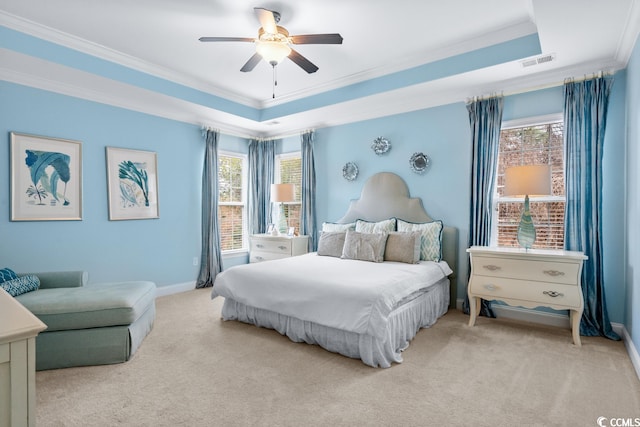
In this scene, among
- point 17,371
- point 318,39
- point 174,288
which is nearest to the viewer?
point 17,371

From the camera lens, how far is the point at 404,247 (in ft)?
12.2

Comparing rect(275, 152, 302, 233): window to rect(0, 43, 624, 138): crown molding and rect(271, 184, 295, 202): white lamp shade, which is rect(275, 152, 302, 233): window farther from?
rect(0, 43, 624, 138): crown molding

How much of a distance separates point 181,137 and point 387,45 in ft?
10.2

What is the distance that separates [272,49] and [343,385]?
2596mm

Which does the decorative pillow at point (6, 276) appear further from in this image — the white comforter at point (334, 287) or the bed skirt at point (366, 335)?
the bed skirt at point (366, 335)

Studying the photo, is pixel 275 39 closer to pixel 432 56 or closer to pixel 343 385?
pixel 432 56

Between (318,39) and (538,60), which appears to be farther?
(538,60)

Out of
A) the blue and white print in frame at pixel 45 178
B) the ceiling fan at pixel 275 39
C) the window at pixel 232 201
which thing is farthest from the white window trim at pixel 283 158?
the blue and white print in frame at pixel 45 178

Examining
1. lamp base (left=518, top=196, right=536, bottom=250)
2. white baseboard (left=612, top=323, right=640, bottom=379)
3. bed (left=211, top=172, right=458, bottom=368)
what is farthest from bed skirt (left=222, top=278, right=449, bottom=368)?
white baseboard (left=612, top=323, right=640, bottom=379)

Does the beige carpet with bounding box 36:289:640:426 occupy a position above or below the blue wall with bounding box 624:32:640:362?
below

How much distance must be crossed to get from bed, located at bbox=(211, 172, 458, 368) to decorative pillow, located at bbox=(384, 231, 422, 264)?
0.01 m

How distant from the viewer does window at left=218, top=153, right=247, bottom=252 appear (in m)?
5.56

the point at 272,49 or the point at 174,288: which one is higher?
the point at 272,49

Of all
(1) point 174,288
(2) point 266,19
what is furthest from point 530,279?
(1) point 174,288
